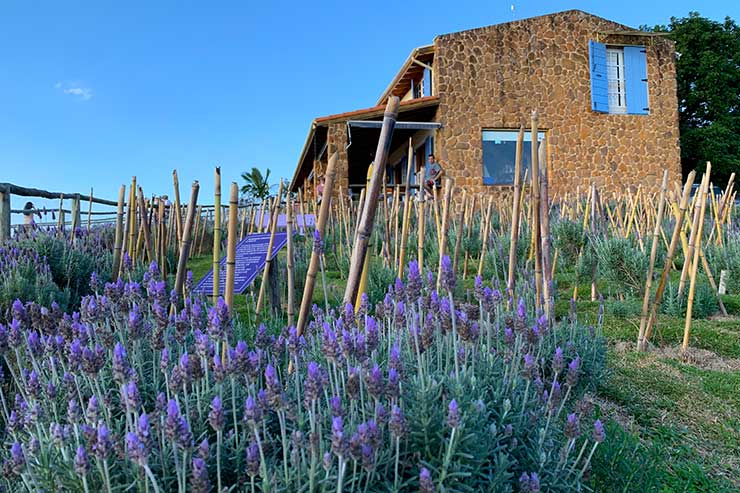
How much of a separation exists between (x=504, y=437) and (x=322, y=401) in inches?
21.2

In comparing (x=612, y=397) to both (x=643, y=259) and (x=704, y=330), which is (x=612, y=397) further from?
(x=643, y=259)

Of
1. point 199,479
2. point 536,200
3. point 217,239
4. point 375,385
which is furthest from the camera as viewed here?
point 536,200

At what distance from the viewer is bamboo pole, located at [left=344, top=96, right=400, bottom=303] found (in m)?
2.25

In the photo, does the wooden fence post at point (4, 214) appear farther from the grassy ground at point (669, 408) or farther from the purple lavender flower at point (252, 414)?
the purple lavender flower at point (252, 414)

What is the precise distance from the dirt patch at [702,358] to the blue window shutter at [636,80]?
43.1 ft

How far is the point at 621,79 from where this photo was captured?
15.2 meters

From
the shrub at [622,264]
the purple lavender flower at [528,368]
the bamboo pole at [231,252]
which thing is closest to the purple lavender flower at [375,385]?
the purple lavender flower at [528,368]

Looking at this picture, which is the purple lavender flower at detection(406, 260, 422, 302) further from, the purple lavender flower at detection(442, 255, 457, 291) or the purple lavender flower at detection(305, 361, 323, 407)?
the purple lavender flower at detection(305, 361, 323, 407)

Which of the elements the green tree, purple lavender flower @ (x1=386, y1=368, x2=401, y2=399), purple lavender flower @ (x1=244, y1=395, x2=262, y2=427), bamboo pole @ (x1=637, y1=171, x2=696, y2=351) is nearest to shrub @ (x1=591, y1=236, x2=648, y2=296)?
bamboo pole @ (x1=637, y1=171, x2=696, y2=351)

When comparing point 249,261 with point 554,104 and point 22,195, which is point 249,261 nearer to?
point 22,195

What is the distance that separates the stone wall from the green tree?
484 inches

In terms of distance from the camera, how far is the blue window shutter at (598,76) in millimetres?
14633

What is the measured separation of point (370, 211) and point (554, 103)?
45.1ft

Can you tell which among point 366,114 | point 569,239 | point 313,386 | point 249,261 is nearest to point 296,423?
point 313,386
